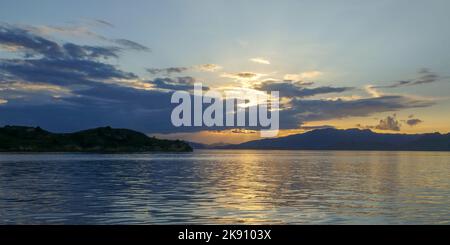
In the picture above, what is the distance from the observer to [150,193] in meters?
55.1

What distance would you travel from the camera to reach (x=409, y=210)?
138 feet

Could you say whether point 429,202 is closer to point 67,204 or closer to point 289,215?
point 289,215

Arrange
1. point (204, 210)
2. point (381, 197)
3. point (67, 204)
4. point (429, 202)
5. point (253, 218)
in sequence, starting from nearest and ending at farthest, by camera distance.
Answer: point (253, 218) → point (204, 210) → point (67, 204) → point (429, 202) → point (381, 197)
